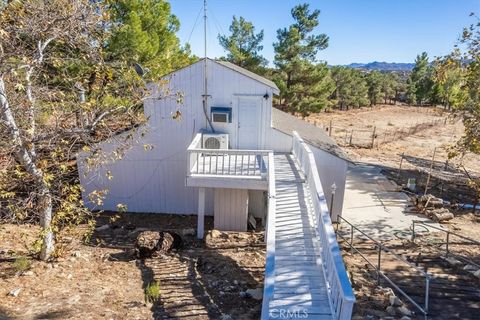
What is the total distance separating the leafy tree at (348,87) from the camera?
164 feet

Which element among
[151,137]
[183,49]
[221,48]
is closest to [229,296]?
[151,137]

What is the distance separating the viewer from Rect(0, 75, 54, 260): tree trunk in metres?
6.22

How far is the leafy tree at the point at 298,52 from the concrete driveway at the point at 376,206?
30.4 ft

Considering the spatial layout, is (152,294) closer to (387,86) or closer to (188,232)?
(188,232)

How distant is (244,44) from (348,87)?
31.1 m

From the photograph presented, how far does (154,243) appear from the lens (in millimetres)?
8953

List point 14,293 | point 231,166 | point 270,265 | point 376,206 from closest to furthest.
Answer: point 270,265, point 14,293, point 231,166, point 376,206

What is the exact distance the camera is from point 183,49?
749 inches

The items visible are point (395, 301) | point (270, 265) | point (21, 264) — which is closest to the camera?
point (270, 265)

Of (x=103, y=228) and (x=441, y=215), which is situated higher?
(x=441, y=215)

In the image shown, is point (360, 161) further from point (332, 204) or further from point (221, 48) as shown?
point (221, 48)

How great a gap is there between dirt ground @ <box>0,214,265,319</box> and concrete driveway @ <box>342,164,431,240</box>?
388cm

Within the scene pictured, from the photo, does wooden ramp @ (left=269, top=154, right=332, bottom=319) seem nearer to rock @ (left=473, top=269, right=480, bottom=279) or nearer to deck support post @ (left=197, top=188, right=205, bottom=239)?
deck support post @ (left=197, top=188, right=205, bottom=239)
